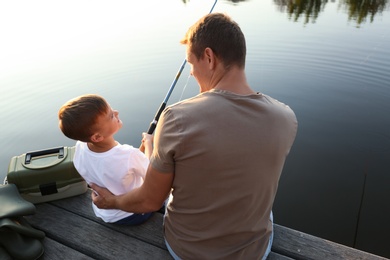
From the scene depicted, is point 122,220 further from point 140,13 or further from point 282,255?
point 140,13

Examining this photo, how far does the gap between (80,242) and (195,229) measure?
73cm

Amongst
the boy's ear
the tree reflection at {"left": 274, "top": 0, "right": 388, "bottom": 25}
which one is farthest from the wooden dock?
the tree reflection at {"left": 274, "top": 0, "right": 388, "bottom": 25}

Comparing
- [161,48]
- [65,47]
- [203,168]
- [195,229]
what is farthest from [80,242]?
[65,47]

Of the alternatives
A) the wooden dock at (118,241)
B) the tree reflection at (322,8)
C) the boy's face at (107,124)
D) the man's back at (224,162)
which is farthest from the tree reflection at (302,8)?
the man's back at (224,162)

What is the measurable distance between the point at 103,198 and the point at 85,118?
417mm

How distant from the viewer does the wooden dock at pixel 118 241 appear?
1.74 meters

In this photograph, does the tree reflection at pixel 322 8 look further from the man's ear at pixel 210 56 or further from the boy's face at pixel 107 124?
the man's ear at pixel 210 56

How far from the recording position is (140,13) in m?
11.2

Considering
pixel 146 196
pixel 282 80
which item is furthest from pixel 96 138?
pixel 282 80

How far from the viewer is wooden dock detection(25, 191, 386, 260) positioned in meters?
1.74

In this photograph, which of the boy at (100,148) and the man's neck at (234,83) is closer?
the man's neck at (234,83)

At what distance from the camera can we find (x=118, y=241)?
1826 mm

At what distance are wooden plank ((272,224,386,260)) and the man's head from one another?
999 mm

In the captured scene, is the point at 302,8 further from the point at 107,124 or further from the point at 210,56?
the point at 210,56
